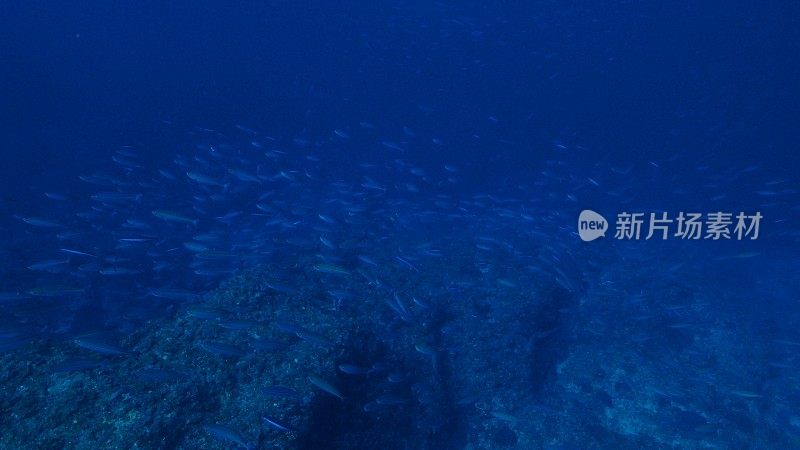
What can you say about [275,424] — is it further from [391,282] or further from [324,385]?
[391,282]

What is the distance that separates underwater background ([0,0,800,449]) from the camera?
530 centimetres

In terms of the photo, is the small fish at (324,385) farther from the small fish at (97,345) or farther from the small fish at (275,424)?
the small fish at (97,345)

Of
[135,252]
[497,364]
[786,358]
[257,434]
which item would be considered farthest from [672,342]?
[135,252]

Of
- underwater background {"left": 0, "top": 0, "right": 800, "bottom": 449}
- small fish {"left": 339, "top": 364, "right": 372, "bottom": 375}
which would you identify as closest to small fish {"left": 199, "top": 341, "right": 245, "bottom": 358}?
underwater background {"left": 0, "top": 0, "right": 800, "bottom": 449}

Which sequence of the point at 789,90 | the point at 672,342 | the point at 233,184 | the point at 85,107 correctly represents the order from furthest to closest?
1. the point at 85,107
2. the point at 789,90
3. the point at 233,184
4. the point at 672,342

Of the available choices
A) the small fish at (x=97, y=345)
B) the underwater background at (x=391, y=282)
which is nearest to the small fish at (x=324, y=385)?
the underwater background at (x=391, y=282)

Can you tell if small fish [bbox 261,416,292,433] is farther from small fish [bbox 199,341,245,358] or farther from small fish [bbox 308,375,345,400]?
small fish [bbox 199,341,245,358]

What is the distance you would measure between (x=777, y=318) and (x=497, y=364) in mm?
10977

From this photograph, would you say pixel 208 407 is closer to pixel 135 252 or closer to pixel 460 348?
pixel 460 348

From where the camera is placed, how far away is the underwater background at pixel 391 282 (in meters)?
5.30

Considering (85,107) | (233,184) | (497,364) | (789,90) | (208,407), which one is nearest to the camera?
(208,407)

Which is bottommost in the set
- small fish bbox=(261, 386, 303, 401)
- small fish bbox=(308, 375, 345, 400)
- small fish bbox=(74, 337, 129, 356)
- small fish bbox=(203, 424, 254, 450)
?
small fish bbox=(203, 424, 254, 450)

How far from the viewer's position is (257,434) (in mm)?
4875

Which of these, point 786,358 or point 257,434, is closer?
point 257,434
